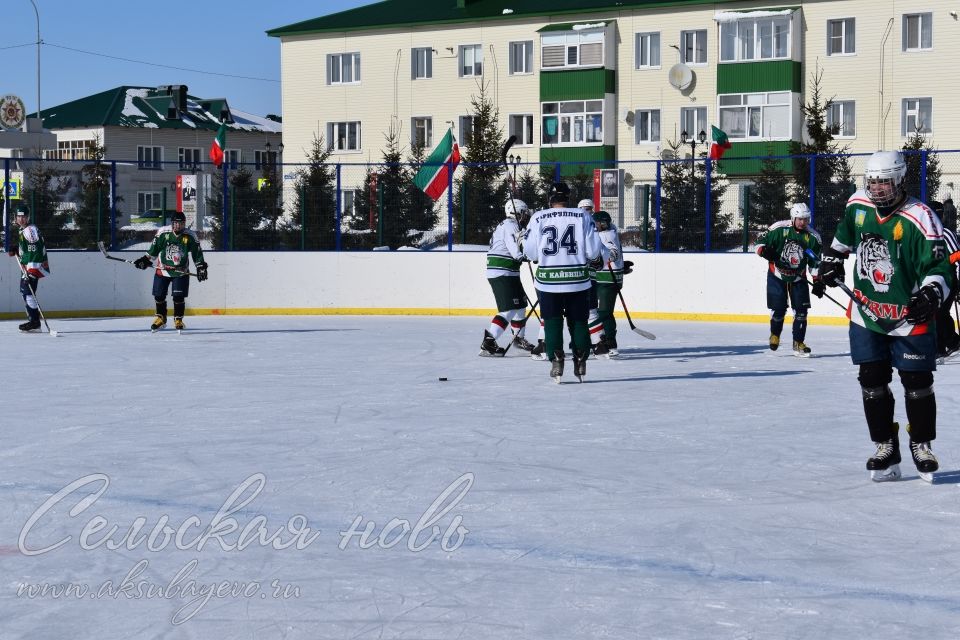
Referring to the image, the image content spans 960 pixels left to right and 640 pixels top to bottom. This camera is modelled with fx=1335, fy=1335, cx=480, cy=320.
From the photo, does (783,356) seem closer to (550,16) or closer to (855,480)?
(855,480)

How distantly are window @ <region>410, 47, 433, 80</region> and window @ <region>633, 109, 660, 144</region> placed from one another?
6878 millimetres

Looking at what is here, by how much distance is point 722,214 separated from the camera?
17016mm

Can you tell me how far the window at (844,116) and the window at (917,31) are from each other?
6.62 feet

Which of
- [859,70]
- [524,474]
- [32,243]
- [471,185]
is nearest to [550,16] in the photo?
[859,70]

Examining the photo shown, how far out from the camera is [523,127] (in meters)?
39.8

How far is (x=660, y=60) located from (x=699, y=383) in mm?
29699

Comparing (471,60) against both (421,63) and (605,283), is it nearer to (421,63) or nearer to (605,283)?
(421,63)

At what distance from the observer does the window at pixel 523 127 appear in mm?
39656

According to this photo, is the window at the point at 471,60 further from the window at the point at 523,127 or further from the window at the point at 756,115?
the window at the point at 756,115

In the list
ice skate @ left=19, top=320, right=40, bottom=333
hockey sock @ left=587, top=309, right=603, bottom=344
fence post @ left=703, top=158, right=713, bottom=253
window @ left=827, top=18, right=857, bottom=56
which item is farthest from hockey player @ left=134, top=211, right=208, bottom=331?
window @ left=827, top=18, right=857, bottom=56

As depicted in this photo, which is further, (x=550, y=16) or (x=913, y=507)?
(x=550, y=16)

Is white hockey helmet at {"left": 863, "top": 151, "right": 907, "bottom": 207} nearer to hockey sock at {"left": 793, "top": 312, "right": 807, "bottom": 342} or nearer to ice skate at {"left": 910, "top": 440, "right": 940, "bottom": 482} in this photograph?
ice skate at {"left": 910, "top": 440, "right": 940, "bottom": 482}

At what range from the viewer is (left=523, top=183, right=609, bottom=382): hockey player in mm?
9359

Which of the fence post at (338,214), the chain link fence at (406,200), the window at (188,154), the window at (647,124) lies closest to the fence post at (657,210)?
the chain link fence at (406,200)
